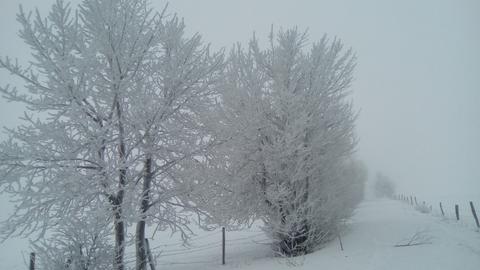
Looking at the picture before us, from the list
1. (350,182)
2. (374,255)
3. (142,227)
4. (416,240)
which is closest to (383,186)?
(350,182)

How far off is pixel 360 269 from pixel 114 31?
22.3 feet

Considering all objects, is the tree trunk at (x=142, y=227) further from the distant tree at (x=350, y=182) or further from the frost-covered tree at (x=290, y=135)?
the distant tree at (x=350, y=182)

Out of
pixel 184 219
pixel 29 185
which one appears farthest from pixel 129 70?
pixel 184 219

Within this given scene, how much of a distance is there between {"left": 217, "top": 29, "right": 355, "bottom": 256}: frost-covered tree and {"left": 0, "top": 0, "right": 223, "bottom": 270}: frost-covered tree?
2.25 metres

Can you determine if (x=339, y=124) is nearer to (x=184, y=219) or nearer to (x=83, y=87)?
(x=184, y=219)

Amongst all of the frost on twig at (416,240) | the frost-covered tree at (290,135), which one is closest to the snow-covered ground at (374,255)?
the frost on twig at (416,240)

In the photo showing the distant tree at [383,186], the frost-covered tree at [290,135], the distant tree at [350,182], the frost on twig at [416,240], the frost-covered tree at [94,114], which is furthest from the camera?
the distant tree at [383,186]

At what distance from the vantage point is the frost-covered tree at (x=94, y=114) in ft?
18.2

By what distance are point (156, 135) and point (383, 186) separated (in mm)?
85660

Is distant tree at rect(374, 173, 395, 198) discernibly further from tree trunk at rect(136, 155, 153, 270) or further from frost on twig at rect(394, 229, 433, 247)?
tree trunk at rect(136, 155, 153, 270)

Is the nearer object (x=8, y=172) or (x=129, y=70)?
(x=8, y=172)

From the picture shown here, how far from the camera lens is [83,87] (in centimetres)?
569

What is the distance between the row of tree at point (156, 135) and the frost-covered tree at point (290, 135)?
1.7 inches

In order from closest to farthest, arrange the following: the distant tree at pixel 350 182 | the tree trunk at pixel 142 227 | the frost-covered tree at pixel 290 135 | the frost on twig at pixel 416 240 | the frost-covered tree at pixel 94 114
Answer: the frost-covered tree at pixel 94 114, the tree trunk at pixel 142 227, the frost on twig at pixel 416 240, the frost-covered tree at pixel 290 135, the distant tree at pixel 350 182
